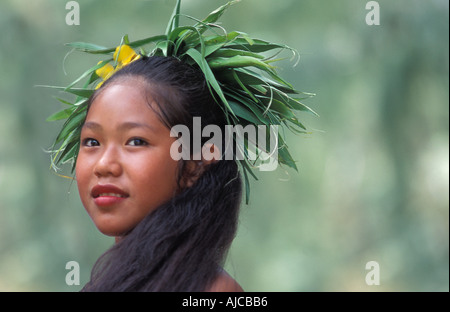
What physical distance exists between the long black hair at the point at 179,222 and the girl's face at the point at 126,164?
0.12 ft

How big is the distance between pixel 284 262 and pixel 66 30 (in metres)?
3.63

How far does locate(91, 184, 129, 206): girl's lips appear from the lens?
→ 7.74 ft

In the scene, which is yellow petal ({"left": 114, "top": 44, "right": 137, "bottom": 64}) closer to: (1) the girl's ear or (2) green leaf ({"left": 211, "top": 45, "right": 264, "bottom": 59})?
(2) green leaf ({"left": 211, "top": 45, "right": 264, "bottom": 59})

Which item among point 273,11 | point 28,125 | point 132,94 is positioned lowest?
point 132,94

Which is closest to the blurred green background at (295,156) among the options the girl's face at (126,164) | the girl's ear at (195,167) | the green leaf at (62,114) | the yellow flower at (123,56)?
the green leaf at (62,114)

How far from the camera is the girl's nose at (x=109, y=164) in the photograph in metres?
2.35

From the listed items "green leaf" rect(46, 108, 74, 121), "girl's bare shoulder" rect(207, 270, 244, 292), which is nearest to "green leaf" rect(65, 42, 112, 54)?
"green leaf" rect(46, 108, 74, 121)

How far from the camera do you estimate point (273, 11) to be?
856 cm

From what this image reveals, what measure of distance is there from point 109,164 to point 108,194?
0.10 metres

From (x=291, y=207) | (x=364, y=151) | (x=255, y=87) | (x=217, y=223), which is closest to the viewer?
(x=217, y=223)

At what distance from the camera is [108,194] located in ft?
7.81
